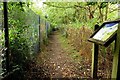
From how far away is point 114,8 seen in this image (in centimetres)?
802

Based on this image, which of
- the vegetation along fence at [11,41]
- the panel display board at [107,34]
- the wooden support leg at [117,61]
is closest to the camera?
the wooden support leg at [117,61]

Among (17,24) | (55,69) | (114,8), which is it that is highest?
(114,8)

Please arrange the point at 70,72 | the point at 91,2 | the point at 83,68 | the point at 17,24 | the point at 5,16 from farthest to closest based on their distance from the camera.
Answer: the point at 91,2 → the point at 83,68 → the point at 70,72 → the point at 17,24 → the point at 5,16

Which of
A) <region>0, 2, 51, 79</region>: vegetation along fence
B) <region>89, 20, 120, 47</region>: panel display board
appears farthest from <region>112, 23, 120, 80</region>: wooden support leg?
<region>0, 2, 51, 79</region>: vegetation along fence

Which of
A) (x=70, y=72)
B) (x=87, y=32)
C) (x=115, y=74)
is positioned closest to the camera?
(x=115, y=74)

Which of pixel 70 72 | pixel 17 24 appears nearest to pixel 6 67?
pixel 17 24

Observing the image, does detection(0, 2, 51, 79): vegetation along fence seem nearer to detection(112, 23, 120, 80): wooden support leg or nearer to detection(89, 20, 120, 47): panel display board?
detection(89, 20, 120, 47): panel display board

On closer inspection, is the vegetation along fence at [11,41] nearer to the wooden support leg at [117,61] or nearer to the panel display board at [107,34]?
the panel display board at [107,34]

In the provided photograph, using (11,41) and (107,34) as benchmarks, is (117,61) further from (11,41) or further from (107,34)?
(11,41)

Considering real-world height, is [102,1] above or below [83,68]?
above

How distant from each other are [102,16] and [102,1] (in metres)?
1.44

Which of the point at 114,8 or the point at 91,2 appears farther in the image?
the point at 114,8

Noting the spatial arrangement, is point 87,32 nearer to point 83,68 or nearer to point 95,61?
point 83,68

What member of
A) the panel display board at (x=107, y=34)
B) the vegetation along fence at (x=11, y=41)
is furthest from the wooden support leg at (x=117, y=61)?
the vegetation along fence at (x=11, y=41)
